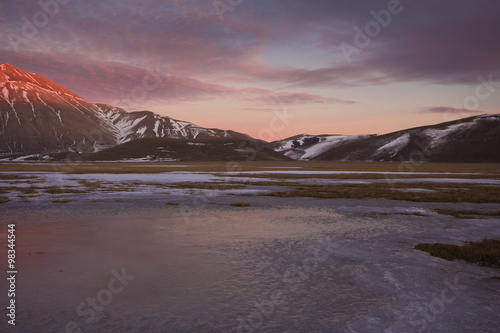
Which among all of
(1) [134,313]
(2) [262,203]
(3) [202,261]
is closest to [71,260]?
(3) [202,261]

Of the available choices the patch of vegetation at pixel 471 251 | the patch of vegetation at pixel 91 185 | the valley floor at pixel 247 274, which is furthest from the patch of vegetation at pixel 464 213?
the patch of vegetation at pixel 91 185

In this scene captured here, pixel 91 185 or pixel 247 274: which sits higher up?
pixel 91 185

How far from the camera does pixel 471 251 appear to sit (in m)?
13.7

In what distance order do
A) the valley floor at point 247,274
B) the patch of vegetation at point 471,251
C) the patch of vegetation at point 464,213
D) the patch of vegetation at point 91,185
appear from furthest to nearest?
1. the patch of vegetation at point 91,185
2. the patch of vegetation at point 464,213
3. the patch of vegetation at point 471,251
4. the valley floor at point 247,274

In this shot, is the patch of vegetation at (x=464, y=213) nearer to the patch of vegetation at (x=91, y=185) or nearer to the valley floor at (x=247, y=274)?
the valley floor at (x=247, y=274)

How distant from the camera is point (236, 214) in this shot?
2372cm

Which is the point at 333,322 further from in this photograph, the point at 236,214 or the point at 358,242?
the point at 236,214

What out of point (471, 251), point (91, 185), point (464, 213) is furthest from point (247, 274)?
point (91, 185)

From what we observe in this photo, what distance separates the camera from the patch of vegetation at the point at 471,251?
504 inches

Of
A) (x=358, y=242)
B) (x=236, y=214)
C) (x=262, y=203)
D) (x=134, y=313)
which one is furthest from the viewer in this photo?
(x=262, y=203)

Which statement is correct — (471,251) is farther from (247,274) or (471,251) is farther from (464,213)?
(464,213)

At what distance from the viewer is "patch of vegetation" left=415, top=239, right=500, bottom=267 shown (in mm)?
12812

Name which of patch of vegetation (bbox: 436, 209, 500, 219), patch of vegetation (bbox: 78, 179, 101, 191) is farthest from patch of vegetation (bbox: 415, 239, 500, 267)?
patch of vegetation (bbox: 78, 179, 101, 191)

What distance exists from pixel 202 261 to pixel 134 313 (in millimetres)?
4271
